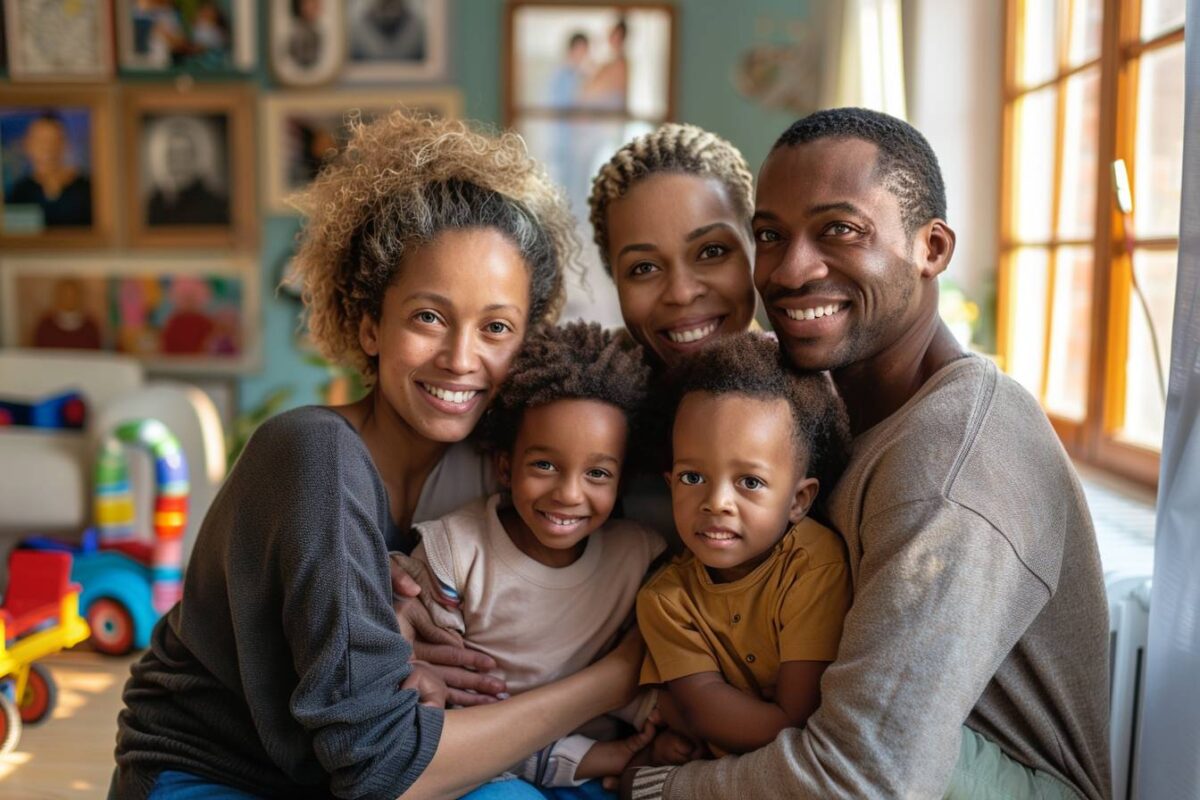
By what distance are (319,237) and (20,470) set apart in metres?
2.73

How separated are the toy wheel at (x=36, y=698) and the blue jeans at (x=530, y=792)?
2.11 meters

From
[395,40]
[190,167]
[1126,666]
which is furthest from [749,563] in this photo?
[190,167]

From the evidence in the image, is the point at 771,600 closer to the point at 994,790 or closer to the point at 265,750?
the point at 994,790

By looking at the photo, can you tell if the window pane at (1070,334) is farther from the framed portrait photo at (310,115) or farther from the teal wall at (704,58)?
the framed portrait photo at (310,115)

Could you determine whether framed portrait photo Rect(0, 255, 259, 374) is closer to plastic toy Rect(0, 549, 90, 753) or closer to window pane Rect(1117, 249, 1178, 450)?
plastic toy Rect(0, 549, 90, 753)

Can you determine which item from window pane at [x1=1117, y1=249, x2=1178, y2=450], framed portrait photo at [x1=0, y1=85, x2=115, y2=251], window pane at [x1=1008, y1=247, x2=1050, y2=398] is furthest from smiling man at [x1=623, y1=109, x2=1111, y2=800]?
framed portrait photo at [x1=0, y1=85, x2=115, y2=251]

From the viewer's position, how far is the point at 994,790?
47.7 inches

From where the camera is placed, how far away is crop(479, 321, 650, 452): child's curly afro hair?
4.78ft

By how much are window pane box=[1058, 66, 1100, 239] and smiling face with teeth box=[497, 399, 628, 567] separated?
1877mm

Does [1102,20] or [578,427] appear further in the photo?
[1102,20]

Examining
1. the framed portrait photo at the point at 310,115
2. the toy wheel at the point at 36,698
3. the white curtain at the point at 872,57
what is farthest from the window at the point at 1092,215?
the toy wheel at the point at 36,698

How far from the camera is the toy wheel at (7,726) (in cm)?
274

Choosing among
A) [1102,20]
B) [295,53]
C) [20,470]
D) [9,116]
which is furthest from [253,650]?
[9,116]

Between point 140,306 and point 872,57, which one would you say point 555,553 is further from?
point 140,306
